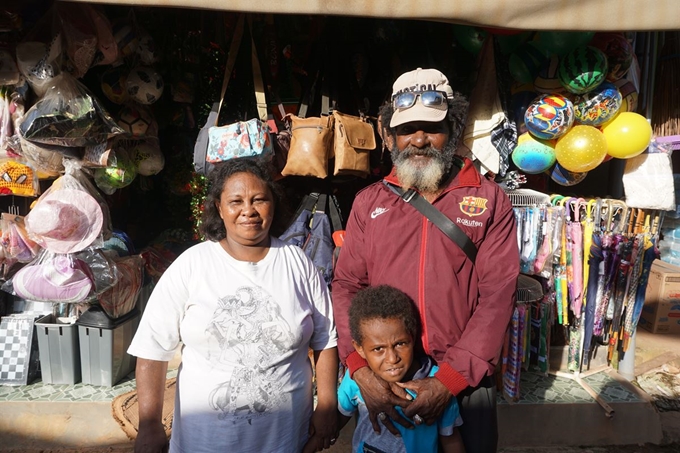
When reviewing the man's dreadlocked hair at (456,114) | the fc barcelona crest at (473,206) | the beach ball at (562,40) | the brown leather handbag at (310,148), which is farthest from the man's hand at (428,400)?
the beach ball at (562,40)

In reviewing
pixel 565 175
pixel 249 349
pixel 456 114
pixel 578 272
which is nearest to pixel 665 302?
pixel 578 272

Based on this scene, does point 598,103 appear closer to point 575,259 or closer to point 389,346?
point 575,259

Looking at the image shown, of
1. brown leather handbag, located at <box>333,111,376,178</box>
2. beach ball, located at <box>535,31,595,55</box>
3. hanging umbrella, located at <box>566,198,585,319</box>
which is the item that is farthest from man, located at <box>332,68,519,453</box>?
hanging umbrella, located at <box>566,198,585,319</box>

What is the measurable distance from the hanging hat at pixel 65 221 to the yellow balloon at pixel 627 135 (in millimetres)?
4019

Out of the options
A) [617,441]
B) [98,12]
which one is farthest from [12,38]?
[617,441]

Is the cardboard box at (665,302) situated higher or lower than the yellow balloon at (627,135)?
lower

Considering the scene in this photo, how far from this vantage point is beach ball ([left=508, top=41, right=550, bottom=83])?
347 centimetres

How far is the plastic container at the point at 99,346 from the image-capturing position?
3.57 metres

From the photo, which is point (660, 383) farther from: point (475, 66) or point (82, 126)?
point (82, 126)

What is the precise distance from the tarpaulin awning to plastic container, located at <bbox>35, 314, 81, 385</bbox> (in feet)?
8.43

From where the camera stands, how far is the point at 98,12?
10.4ft

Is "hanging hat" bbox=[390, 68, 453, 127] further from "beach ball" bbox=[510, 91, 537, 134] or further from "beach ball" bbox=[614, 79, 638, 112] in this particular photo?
"beach ball" bbox=[614, 79, 638, 112]

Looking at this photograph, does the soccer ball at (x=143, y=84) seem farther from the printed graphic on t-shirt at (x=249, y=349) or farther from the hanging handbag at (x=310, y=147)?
the printed graphic on t-shirt at (x=249, y=349)

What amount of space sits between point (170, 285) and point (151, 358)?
29 centimetres
